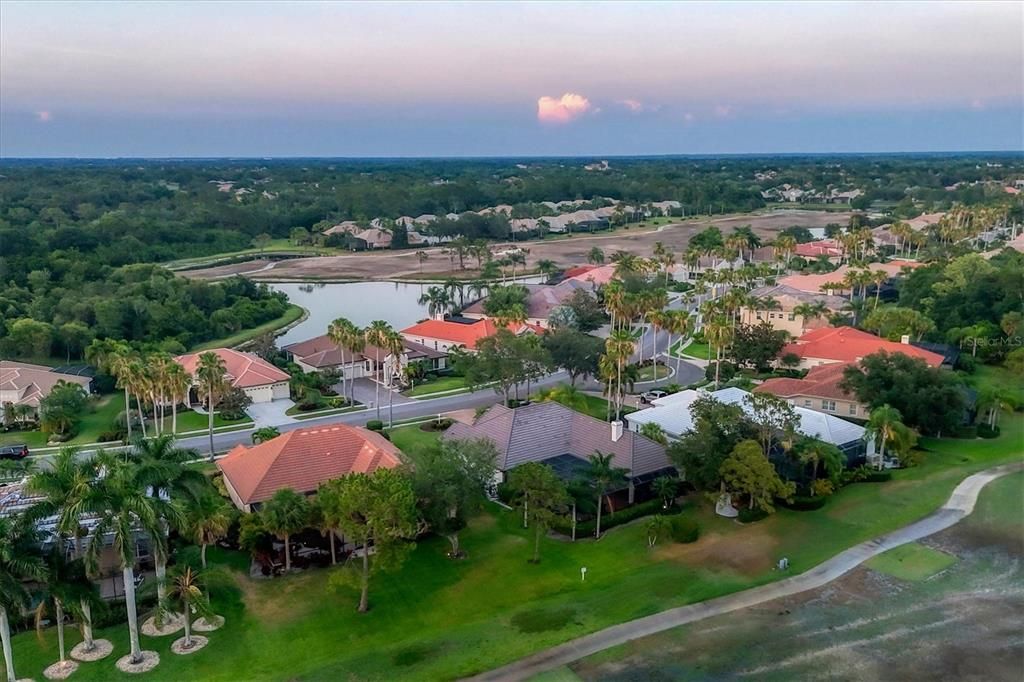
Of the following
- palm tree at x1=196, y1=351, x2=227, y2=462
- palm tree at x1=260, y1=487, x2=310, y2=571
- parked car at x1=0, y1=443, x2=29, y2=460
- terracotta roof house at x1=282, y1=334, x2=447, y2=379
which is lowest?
parked car at x1=0, y1=443, x2=29, y2=460

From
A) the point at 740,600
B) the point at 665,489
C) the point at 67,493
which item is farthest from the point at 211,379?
the point at 740,600

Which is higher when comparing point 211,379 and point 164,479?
point 164,479

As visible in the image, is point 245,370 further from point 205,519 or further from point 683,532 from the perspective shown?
point 683,532

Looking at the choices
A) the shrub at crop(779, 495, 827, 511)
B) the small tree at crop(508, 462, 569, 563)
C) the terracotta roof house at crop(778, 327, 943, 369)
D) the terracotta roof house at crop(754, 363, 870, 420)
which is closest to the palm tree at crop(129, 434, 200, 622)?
the small tree at crop(508, 462, 569, 563)

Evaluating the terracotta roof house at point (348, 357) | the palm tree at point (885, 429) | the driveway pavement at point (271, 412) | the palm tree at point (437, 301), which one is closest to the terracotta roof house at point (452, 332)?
the terracotta roof house at point (348, 357)

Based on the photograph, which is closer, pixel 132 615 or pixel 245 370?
pixel 132 615

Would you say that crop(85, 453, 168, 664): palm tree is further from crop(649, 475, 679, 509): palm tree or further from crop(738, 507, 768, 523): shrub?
crop(738, 507, 768, 523): shrub
